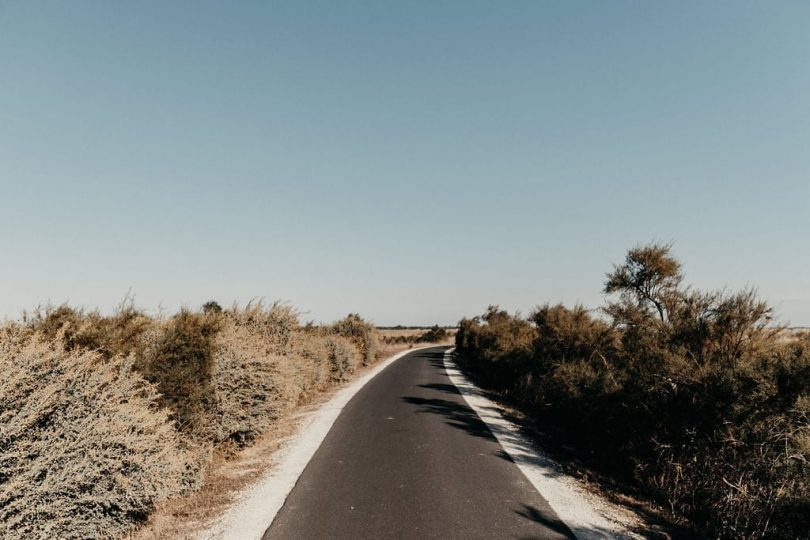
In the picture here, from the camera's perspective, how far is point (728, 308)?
27.3 feet

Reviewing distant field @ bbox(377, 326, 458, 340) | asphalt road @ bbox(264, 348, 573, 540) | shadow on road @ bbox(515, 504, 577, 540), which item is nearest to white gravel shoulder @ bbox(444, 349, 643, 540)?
shadow on road @ bbox(515, 504, 577, 540)

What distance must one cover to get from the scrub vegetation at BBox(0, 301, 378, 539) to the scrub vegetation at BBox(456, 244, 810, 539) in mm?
8098

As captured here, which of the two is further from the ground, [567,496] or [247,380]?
[247,380]

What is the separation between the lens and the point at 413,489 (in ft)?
22.5

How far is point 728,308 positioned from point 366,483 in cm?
816

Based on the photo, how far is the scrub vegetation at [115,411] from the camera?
160 inches

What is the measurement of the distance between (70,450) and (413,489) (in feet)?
16.1

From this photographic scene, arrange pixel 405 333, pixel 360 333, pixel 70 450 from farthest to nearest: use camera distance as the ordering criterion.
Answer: pixel 405 333
pixel 360 333
pixel 70 450

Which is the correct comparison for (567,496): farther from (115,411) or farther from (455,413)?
(115,411)

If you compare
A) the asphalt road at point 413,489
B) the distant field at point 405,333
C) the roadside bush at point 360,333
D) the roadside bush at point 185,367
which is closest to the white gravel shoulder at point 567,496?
the asphalt road at point 413,489

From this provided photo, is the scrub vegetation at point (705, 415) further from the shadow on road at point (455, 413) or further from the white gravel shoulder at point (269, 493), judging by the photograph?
the white gravel shoulder at point (269, 493)

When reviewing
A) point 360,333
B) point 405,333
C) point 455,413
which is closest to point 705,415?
point 455,413

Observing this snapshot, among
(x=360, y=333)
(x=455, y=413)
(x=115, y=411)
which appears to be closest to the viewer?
(x=115, y=411)

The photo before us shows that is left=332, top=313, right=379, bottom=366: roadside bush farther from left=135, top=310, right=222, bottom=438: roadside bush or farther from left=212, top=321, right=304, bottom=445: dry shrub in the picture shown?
left=135, top=310, right=222, bottom=438: roadside bush
